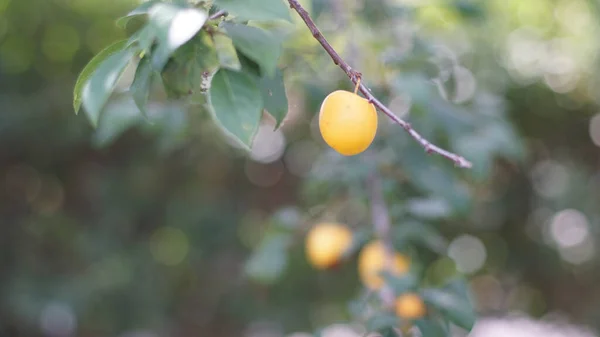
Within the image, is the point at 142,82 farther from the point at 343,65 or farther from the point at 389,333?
the point at 389,333

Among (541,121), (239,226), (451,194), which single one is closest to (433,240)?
(451,194)

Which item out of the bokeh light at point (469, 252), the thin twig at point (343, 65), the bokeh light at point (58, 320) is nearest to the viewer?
the thin twig at point (343, 65)

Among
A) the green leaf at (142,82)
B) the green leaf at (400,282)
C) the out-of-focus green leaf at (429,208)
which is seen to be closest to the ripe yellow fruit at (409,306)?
the green leaf at (400,282)

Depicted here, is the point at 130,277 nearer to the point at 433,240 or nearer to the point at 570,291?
the point at 433,240

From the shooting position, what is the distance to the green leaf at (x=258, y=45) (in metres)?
0.60

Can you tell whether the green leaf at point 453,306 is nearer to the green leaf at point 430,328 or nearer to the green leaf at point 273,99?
the green leaf at point 430,328

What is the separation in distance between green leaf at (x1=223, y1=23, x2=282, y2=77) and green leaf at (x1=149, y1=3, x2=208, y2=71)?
4 centimetres

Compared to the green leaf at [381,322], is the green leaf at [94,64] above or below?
above

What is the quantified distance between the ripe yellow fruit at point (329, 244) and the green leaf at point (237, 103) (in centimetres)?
79

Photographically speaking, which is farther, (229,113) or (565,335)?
(565,335)

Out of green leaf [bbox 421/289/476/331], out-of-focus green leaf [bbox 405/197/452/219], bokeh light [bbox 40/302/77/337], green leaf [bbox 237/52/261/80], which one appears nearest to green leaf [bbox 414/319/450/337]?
green leaf [bbox 421/289/476/331]

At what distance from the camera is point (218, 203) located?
2.81 metres

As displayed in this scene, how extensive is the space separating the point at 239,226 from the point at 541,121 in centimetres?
151

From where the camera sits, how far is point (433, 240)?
1378mm
